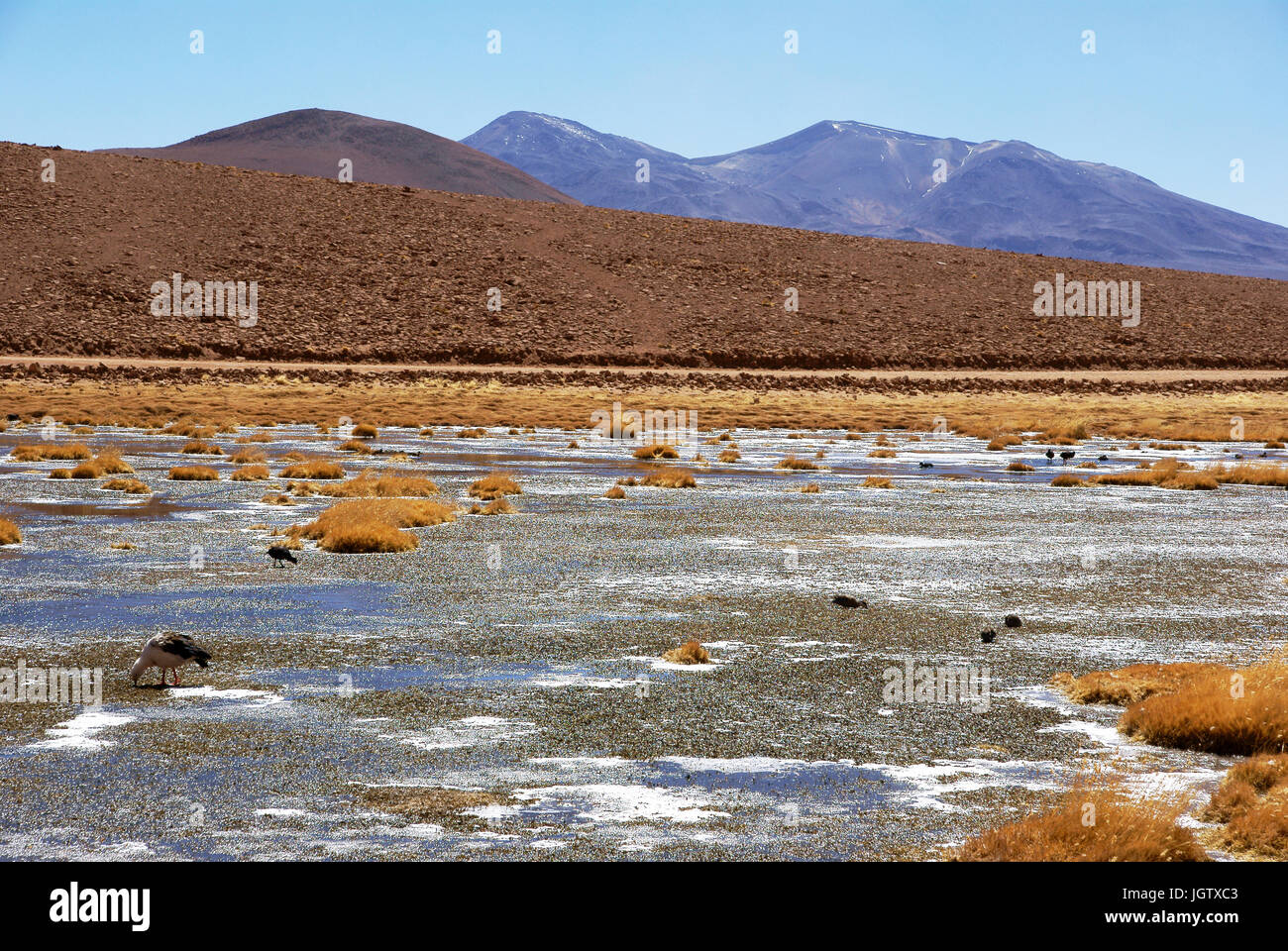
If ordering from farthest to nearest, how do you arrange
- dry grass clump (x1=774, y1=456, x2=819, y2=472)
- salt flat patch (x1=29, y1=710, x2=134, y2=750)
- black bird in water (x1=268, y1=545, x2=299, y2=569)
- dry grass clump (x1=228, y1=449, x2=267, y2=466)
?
dry grass clump (x1=774, y1=456, x2=819, y2=472)
dry grass clump (x1=228, y1=449, x2=267, y2=466)
black bird in water (x1=268, y1=545, x2=299, y2=569)
salt flat patch (x1=29, y1=710, x2=134, y2=750)

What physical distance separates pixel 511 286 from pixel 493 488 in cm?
7129

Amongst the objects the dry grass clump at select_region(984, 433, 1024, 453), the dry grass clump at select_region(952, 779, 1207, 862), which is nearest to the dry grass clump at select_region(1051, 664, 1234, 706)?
the dry grass clump at select_region(952, 779, 1207, 862)

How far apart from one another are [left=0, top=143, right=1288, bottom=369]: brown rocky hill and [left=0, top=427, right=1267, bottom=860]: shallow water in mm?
63136

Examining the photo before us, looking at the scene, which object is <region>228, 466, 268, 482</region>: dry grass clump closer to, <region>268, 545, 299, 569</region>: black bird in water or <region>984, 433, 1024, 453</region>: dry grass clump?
<region>268, 545, 299, 569</region>: black bird in water

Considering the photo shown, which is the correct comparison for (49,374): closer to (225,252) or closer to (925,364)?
(225,252)

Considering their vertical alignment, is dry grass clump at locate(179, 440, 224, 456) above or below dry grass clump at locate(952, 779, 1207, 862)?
above

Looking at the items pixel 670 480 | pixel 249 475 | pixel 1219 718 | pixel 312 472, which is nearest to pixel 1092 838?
pixel 1219 718

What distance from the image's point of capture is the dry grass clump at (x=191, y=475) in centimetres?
2838

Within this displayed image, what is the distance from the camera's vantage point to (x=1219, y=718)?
870 cm

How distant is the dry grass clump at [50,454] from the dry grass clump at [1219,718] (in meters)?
29.5

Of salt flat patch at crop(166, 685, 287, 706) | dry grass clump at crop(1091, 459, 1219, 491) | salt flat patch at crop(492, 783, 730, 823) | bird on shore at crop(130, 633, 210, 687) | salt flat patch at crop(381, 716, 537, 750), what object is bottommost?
salt flat patch at crop(492, 783, 730, 823)

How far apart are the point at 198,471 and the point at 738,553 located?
15.2 m

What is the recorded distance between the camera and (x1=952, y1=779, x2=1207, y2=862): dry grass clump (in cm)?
614

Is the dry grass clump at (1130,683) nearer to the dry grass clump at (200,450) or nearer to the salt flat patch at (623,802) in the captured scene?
the salt flat patch at (623,802)
